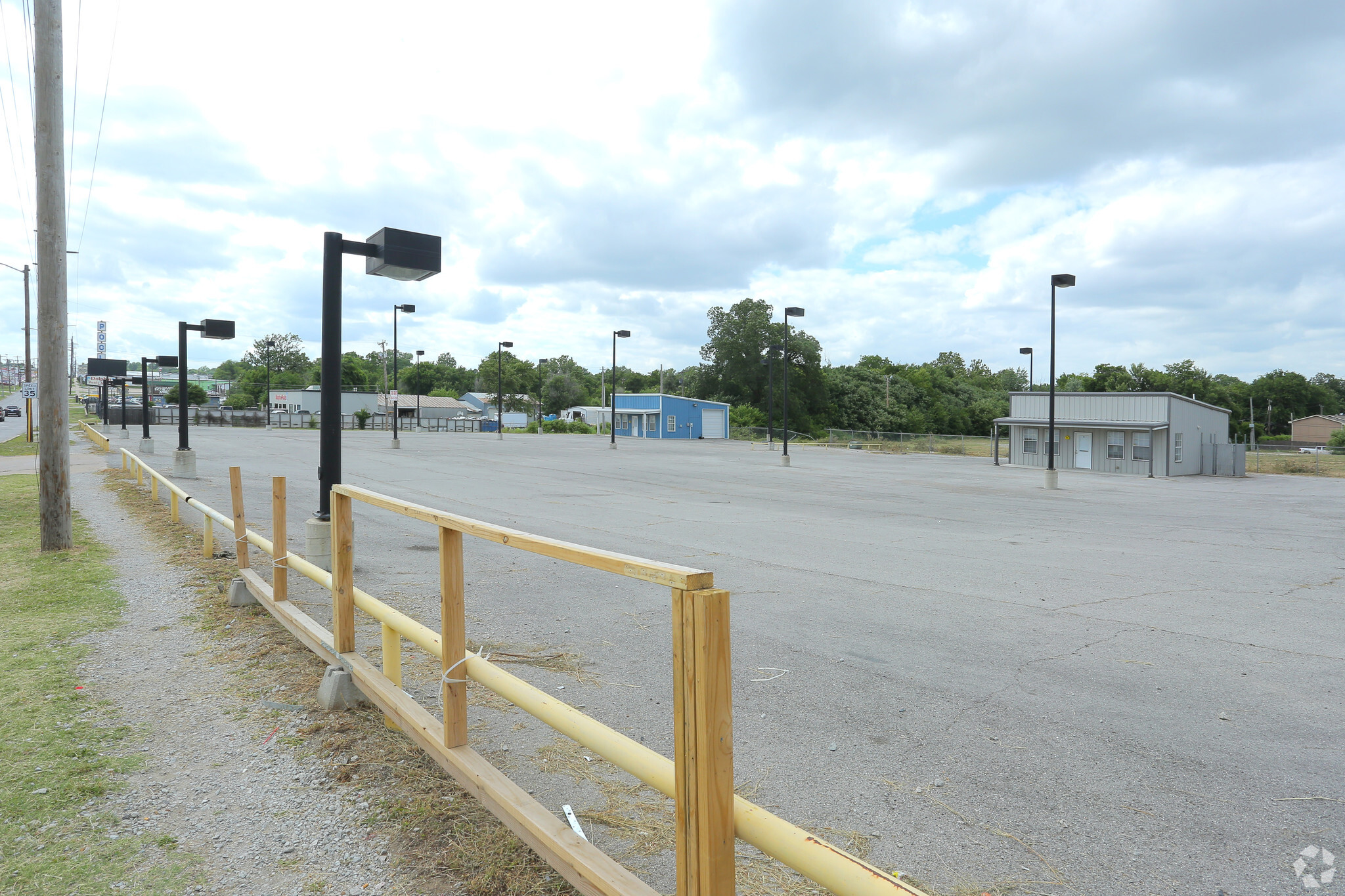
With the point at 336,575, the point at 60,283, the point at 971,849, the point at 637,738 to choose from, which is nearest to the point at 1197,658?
the point at 971,849

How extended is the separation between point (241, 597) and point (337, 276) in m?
3.11

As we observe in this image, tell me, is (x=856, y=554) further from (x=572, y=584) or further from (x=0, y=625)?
(x=0, y=625)

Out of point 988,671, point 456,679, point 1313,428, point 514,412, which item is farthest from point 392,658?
point 1313,428

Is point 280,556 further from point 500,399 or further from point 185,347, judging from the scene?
point 500,399

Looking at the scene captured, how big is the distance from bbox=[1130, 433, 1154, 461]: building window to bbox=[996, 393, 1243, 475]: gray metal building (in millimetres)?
32

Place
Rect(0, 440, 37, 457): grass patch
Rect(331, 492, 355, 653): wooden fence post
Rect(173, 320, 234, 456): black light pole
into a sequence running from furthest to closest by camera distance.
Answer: Rect(0, 440, 37, 457): grass patch, Rect(173, 320, 234, 456): black light pole, Rect(331, 492, 355, 653): wooden fence post

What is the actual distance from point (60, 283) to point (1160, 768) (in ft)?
45.6

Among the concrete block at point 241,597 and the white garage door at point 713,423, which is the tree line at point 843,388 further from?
the concrete block at point 241,597

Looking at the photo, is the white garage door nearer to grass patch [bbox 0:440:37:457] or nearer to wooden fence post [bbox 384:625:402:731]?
grass patch [bbox 0:440:37:457]

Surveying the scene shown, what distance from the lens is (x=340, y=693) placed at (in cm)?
485

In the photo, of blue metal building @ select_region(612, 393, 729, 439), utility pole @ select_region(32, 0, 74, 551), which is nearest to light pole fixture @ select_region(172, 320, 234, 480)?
utility pole @ select_region(32, 0, 74, 551)

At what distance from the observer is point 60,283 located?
11461 millimetres

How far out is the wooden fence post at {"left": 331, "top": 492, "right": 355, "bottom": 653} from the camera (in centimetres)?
469

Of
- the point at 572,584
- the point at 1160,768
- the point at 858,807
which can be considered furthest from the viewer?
the point at 572,584
